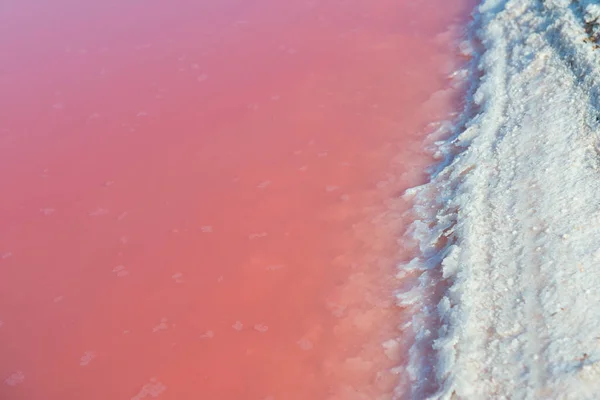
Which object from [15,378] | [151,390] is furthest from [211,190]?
[15,378]

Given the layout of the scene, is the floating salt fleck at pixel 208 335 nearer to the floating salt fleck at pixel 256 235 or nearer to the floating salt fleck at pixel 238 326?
the floating salt fleck at pixel 238 326

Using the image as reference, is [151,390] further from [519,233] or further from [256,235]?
[519,233]

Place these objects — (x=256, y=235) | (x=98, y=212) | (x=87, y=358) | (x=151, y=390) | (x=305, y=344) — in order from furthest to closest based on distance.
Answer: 1. (x=98, y=212)
2. (x=256, y=235)
3. (x=87, y=358)
4. (x=305, y=344)
5. (x=151, y=390)

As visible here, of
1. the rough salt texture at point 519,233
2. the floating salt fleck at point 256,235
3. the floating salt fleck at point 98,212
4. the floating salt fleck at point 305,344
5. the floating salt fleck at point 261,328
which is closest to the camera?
the rough salt texture at point 519,233

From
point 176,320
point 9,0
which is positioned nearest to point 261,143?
point 176,320

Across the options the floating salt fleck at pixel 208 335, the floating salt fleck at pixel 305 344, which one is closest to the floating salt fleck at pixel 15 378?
the floating salt fleck at pixel 208 335
